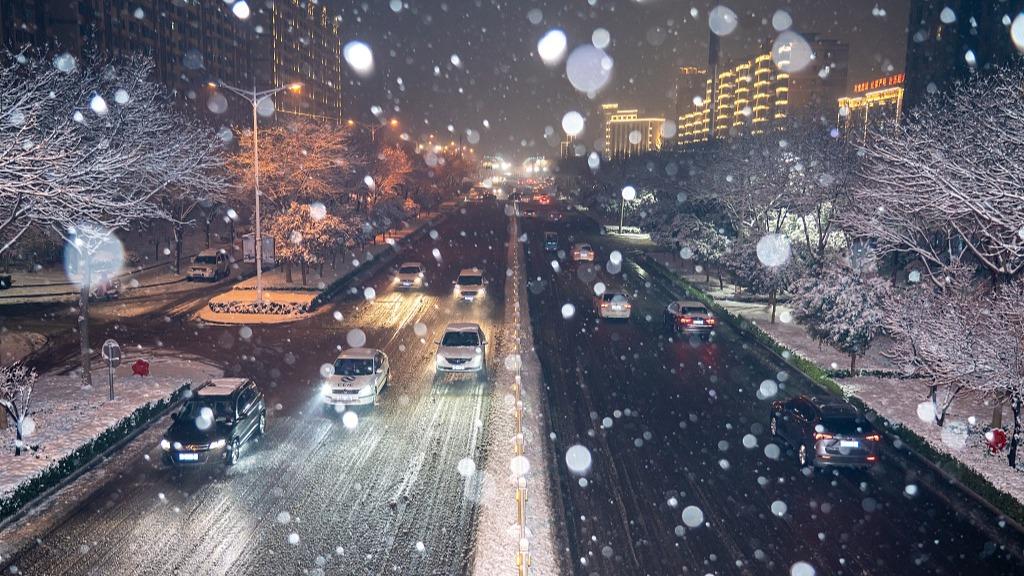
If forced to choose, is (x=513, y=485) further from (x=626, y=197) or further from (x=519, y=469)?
(x=626, y=197)

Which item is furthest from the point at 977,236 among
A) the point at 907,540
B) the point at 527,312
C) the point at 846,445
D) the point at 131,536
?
the point at 131,536

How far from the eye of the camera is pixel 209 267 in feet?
137

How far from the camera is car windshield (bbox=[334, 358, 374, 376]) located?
65.2 feet

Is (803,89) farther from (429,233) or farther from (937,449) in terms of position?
(937,449)

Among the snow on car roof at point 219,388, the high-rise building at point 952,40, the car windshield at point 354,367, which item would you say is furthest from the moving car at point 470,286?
the high-rise building at point 952,40

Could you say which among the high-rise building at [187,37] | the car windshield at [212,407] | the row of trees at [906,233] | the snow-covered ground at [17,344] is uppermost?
the high-rise building at [187,37]

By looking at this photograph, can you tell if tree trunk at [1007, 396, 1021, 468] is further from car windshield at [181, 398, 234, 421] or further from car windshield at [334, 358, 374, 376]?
car windshield at [181, 398, 234, 421]

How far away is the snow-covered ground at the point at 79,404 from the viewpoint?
1500 cm

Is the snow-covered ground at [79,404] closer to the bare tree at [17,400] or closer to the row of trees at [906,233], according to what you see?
the bare tree at [17,400]

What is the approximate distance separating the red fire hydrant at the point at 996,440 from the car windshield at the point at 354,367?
15.5 metres

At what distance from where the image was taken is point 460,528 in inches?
501

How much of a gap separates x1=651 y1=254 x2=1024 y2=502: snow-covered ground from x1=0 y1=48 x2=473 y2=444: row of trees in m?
20.6

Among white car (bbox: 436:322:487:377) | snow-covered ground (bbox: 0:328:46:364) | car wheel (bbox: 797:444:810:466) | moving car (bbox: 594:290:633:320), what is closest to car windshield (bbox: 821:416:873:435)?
car wheel (bbox: 797:444:810:466)

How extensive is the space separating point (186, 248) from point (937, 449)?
54.3 metres
